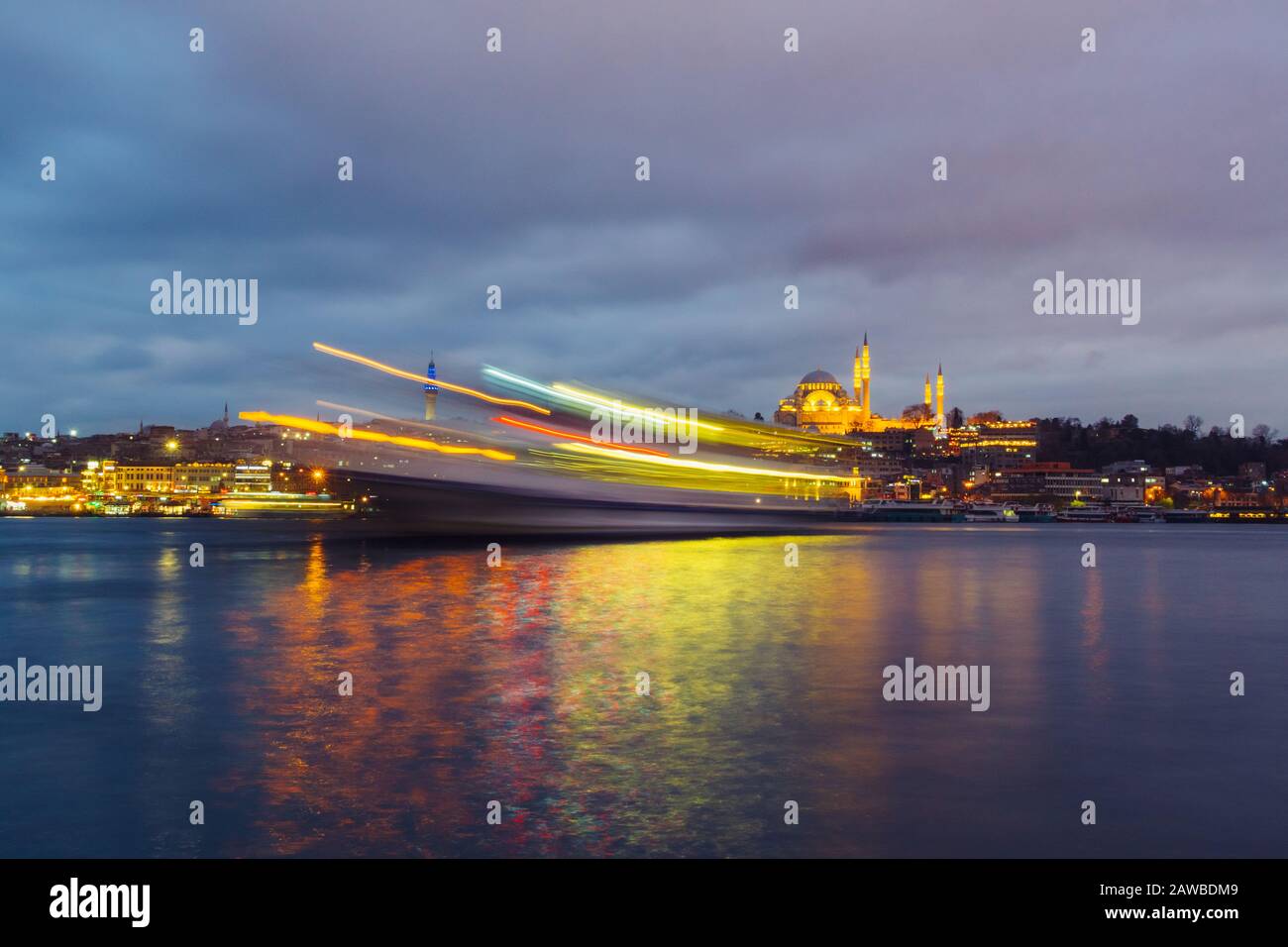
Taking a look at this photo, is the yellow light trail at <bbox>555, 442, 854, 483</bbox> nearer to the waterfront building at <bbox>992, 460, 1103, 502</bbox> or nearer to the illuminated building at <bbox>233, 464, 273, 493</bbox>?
the illuminated building at <bbox>233, 464, 273, 493</bbox>

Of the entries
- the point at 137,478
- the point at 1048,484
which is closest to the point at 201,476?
the point at 137,478

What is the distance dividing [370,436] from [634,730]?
Answer: 48.6 meters

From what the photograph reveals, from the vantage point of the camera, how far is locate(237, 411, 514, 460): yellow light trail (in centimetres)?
5562

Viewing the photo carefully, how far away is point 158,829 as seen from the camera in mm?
7496

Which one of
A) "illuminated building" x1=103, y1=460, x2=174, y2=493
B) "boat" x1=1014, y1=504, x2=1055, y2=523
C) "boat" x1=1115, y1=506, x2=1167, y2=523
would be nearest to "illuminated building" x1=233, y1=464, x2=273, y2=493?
"illuminated building" x1=103, y1=460, x2=174, y2=493

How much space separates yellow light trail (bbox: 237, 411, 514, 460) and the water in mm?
30161

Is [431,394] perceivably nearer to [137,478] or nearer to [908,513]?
[908,513]

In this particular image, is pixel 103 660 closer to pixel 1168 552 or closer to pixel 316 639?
pixel 316 639

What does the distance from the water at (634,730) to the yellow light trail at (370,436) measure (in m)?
30.2

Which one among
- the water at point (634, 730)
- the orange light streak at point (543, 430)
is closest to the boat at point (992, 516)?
the orange light streak at point (543, 430)

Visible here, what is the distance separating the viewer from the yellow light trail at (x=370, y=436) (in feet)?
182

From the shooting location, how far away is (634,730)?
35.2 ft
